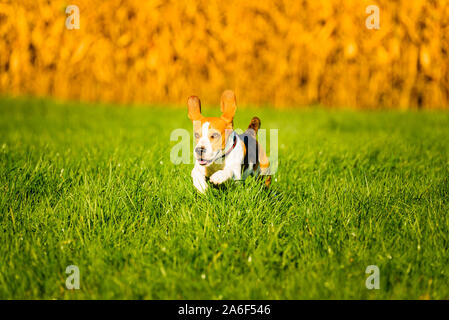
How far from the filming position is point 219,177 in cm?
264

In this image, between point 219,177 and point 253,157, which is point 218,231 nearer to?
point 219,177

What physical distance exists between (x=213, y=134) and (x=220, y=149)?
0.34ft

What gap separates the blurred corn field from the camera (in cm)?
796

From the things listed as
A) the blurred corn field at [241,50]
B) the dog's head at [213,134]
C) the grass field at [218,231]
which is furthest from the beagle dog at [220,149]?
the blurred corn field at [241,50]

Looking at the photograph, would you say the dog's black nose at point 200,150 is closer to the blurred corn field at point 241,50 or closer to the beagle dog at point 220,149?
the beagle dog at point 220,149

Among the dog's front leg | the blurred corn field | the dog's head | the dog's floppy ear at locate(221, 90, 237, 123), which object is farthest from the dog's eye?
the blurred corn field

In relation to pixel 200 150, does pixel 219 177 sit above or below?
below

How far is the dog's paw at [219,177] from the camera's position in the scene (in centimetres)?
264

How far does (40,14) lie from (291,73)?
17.4 ft

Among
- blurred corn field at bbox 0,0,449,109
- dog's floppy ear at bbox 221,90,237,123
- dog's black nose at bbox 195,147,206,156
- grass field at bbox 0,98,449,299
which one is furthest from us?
blurred corn field at bbox 0,0,449,109

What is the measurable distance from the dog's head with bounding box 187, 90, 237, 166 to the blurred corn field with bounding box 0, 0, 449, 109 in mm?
5744

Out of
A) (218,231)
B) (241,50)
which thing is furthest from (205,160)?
(241,50)

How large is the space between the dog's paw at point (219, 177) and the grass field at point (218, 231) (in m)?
0.13

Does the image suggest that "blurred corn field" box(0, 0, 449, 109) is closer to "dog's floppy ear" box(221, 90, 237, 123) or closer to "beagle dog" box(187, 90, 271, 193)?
"beagle dog" box(187, 90, 271, 193)
